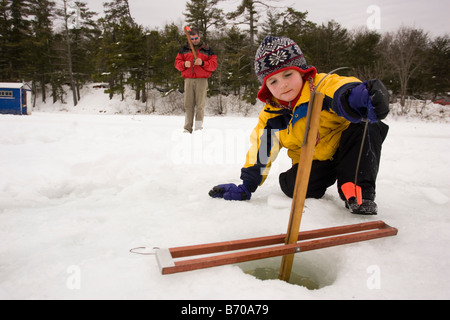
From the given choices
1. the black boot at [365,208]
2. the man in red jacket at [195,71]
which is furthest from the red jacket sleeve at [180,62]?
the black boot at [365,208]

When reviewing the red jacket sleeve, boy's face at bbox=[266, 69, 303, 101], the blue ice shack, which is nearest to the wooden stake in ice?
boy's face at bbox=[266, 69, 303, 101]

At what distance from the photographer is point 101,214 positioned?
1.77 m

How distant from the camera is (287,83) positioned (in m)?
1.67

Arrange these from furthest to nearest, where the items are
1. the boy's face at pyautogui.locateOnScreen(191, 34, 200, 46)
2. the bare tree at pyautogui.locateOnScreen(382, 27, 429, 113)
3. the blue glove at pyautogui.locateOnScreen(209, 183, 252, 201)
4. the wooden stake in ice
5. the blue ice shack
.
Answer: the bare tree at pyautogui.locateOnScreen(382, 27, 429, 113)
the blue ice shack
the boy's face at pyautogui.locateOnScreen(191, 34, 200, 46)
the blue glove at pyautogui.locateOnScreen(209, 183, 252, 201)
the wooden stake in ice

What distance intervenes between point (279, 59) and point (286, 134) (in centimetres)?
56

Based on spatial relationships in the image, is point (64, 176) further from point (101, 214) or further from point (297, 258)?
point (297, 258)

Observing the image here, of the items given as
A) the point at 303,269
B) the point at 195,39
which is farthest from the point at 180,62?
the point at 303,269

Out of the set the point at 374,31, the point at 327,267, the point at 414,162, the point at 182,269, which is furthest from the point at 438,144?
the point at 374,31

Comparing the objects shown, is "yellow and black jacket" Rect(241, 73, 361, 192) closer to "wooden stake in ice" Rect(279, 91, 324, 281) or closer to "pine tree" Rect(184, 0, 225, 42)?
"wooden stake in ice" Rect(279, 91, 324, 281)

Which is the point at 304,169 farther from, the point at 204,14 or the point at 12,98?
the point at 204,14

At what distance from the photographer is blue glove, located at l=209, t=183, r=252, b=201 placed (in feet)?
6.73

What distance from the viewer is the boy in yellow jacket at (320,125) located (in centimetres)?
140

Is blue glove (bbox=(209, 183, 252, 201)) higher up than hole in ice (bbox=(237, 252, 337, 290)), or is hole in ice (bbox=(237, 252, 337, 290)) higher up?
blue glove (bbox=(209, 183, 252, 201))

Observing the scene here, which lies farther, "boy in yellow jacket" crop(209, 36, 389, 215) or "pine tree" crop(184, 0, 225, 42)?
"pine tree" crop(184, 0, 225, 42)
